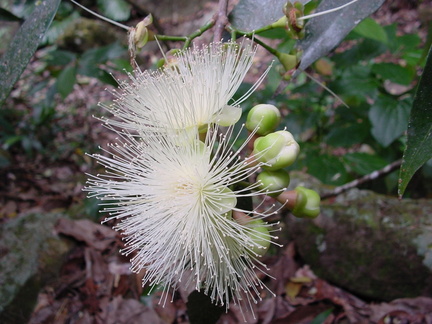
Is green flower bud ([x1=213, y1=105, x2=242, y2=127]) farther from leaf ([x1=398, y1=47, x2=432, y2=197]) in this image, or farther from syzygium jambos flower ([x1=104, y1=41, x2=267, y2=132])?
leaf ([x1=398, y1=47, x2=432, y2=197])

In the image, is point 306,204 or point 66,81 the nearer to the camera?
point 306,204

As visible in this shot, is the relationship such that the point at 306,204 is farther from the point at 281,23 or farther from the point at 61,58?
the point at 61,58

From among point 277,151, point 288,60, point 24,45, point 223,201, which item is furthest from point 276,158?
point 24,45

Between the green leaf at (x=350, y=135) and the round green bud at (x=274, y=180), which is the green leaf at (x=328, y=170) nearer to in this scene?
the green leaf at (x=350, y=135)

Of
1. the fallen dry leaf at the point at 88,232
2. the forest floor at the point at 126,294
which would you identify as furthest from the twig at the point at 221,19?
the fallen dry leaf at the point at 88,232

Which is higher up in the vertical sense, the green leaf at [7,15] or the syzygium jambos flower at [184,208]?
the green leaf at [7,15]

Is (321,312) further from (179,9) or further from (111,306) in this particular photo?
(179,9)
